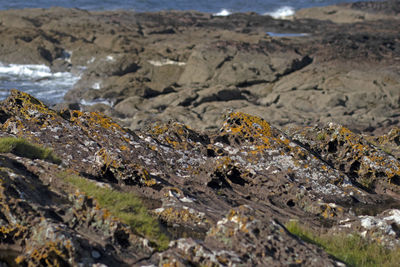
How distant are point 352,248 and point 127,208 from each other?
2967 millimetres

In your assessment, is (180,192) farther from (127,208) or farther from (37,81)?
(37,81)

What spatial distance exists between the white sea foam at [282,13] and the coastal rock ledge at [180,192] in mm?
57068

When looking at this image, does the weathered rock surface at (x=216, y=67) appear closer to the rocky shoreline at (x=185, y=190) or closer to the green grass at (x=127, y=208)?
the rocky shoreline at (x=185, y=190)

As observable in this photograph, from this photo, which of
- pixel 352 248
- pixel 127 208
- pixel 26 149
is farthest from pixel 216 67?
pixel 127 208

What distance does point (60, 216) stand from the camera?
486 cm

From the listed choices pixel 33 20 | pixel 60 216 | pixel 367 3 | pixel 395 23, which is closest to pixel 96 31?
pixel 33 20

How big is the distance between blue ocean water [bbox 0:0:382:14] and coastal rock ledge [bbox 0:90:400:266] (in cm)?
6024

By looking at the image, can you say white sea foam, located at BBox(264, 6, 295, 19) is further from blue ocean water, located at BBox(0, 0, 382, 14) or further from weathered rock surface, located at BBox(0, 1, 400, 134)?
weathered rock surface, located at BBox(0, 1, 400, 134)

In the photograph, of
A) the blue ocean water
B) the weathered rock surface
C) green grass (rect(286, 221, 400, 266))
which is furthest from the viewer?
the blue ocean water

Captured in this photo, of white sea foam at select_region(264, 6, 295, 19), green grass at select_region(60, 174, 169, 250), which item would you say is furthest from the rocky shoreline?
white sea foam at select_region(264, 6, 295, 19)

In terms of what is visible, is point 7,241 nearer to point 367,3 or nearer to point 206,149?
point 206,149

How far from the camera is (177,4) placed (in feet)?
234

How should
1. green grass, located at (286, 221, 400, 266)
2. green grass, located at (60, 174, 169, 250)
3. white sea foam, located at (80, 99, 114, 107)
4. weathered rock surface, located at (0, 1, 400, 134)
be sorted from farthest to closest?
1. white sea foam, located at (80, 99, 114, 107)
2. weathered rock surface, located at (0, 1, 400, 134)
3. green grass, located at (286, 221, 400, 266)
4. green grass, located at (60, 174, 169, 250)

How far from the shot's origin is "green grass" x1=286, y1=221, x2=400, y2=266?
525 cm
